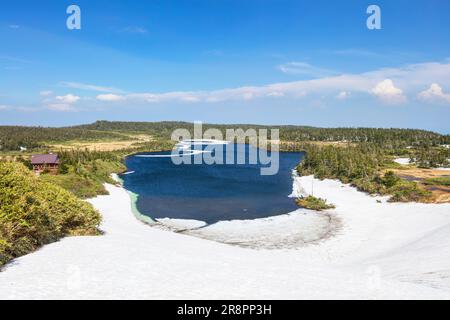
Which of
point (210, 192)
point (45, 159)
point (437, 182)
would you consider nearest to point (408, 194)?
point (437, 182)

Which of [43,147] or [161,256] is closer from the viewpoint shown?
[161,256]

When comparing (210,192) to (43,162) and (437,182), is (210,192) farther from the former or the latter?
(437,182)

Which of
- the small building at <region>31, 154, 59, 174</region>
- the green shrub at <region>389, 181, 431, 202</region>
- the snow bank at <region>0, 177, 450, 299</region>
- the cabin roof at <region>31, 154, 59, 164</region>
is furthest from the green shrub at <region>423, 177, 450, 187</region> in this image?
the cabin roof at <region>31, 154, 59, 164</region>

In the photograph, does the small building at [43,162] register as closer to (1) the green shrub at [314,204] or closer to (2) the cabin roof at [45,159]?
(2) the cabin roof at [45,159]
